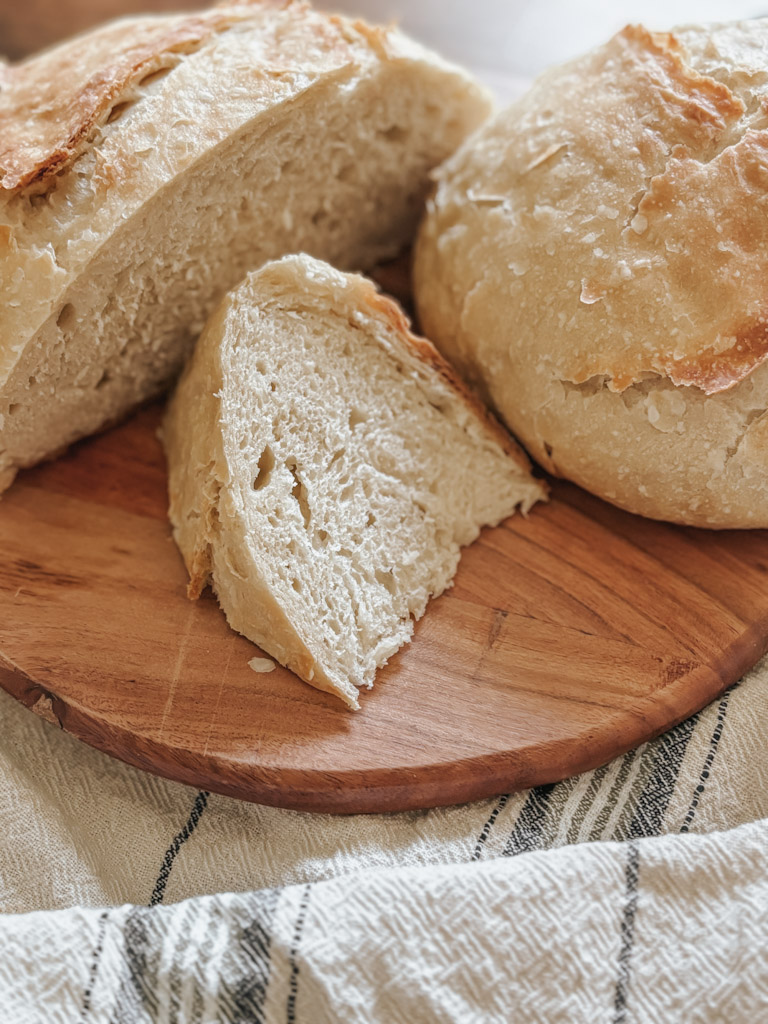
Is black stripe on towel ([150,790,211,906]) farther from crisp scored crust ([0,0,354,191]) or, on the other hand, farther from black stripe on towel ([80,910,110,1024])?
crisp scored crust ([0,0,354,191])

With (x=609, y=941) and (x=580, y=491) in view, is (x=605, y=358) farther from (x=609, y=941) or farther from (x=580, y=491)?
(x=609, y=941)

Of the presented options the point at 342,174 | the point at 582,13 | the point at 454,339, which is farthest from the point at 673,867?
the point at 582,13

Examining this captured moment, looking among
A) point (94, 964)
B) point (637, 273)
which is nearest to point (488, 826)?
point (94, 964)

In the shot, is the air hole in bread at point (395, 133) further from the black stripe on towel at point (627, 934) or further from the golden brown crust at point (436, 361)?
the black stripe on towel at point (627, 934)

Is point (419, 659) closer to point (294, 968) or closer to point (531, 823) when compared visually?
point (531, 823)

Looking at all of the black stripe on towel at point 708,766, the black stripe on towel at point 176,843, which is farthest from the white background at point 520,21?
the black stripe on towel at point 176,843

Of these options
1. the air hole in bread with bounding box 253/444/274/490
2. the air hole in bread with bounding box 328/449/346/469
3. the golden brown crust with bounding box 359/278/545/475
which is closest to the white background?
the golden brown crust with bounding box 359/278/545/475
